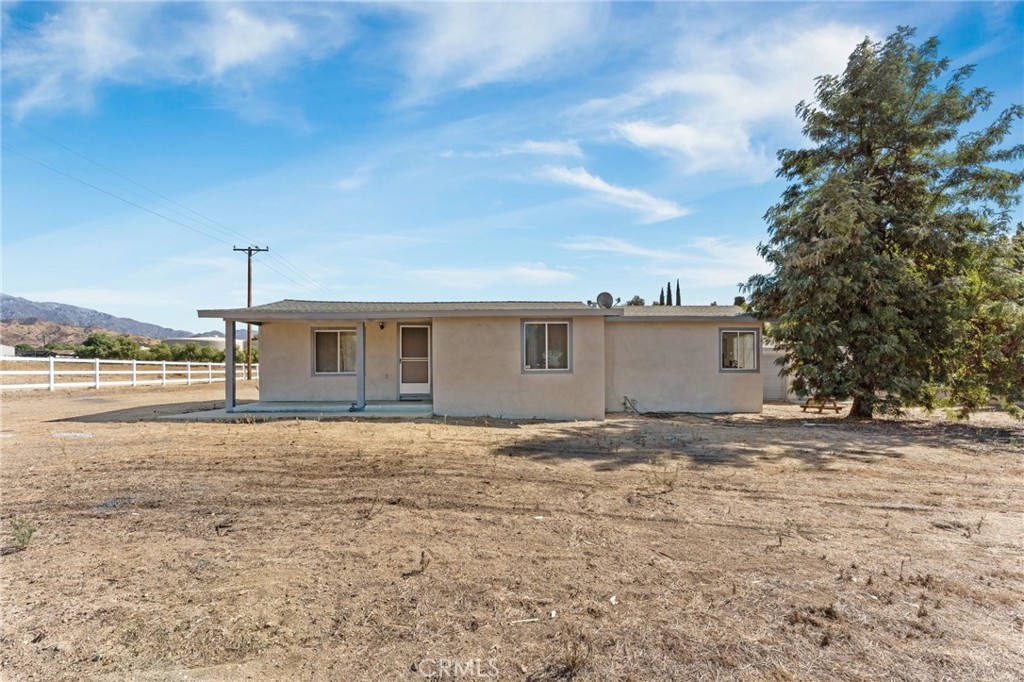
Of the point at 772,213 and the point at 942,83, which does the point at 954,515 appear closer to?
the point at 772,213

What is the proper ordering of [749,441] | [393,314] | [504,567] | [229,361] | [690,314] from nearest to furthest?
1. [504,567]
2. [749,441]
3. [393,314]
4. [229,361]
5. [690,314]

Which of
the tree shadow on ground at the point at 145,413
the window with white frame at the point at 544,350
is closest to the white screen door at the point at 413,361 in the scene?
the window with white frame at the point at 544,350

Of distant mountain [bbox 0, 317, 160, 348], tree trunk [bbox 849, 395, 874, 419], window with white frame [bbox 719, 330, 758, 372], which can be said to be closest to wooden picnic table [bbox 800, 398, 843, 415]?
tree trunk [bbox 849, 395, 874, 419]

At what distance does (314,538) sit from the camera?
4324mm

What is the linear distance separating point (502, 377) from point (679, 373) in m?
5.30

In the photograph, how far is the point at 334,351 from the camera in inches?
575

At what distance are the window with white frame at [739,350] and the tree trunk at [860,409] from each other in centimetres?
254

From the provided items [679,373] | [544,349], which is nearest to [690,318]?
[679,373]

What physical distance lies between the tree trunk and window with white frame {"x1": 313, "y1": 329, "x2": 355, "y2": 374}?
12.9m

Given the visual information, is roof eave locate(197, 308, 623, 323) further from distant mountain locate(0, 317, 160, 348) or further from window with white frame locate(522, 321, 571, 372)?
distant mountain locate(0, 317, 160, 348)

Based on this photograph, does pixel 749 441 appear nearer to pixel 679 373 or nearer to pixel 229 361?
pixel 679 373

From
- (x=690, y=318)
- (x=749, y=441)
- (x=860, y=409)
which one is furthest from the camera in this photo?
(x=690, y=318)

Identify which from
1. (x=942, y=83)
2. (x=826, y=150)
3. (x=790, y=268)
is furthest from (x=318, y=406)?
(x=942, y=83)

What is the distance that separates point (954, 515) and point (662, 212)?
46.0 feet
